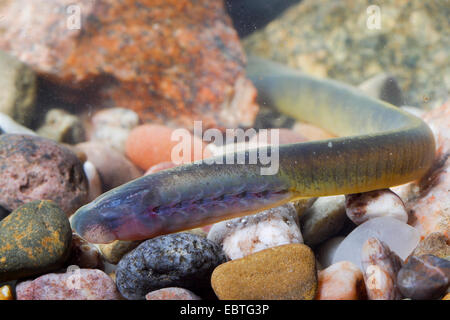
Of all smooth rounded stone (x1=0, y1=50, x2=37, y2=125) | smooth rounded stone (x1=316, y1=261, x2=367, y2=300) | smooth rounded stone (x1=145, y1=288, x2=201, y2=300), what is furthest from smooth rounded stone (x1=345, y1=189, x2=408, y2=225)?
smooth rounded stone (x1=0, y1=50, x2=37, y2=125)

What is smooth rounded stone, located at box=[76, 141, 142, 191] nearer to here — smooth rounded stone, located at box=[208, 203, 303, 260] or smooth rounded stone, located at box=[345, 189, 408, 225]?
smooth rounded stone, located at box=[208, 203, 303, 260]

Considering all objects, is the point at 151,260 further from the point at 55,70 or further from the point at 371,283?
the point at 55,70

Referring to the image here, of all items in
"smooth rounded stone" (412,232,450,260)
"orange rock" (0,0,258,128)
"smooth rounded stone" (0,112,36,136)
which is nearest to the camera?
"smooth rounded stone" (412,232,450,260)

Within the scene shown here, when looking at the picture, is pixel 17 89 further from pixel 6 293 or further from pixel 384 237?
pixel 384 237

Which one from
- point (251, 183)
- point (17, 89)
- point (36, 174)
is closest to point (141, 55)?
point (17, 89)

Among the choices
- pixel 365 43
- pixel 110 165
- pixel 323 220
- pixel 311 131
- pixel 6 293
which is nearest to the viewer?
pixel 6 293
